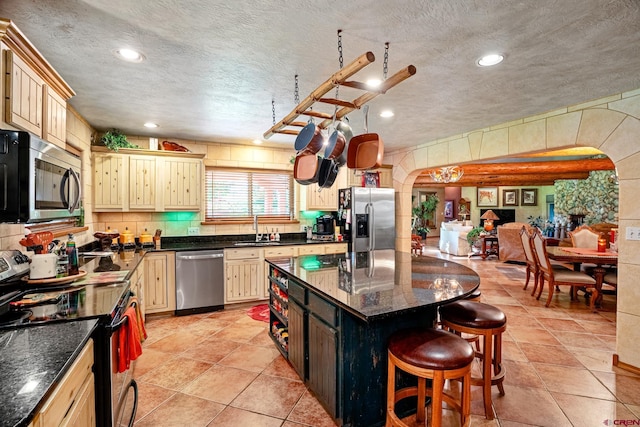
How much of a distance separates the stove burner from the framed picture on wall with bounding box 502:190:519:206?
13.9 meters

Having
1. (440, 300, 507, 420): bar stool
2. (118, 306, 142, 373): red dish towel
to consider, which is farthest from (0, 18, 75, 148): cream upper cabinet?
(440, 300, 507, 420): bar stool

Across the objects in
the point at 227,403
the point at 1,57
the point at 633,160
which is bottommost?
the point at 227,403

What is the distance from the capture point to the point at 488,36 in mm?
1826

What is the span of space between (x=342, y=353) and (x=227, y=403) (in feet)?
3.41

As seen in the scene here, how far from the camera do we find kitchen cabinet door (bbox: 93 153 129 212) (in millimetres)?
3867

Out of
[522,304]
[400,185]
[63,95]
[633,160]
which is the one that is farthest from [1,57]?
[522,304]

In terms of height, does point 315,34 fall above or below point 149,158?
above

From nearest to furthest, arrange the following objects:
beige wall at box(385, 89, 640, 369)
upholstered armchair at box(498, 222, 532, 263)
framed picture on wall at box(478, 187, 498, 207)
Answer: beige wall at box(385, 89, 640, 369) → upholstered armchair at box(498, 222, 532, 263) → framed picture on wall at box(478, 187, 498, 207)

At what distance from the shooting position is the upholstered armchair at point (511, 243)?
23.7 feet

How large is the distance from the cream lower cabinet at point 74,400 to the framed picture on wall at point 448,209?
14.1 meters

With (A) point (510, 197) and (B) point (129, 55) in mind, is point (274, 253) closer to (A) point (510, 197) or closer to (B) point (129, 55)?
(B) point (129, 55)

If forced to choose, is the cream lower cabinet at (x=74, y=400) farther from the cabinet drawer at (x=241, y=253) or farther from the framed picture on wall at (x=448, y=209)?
the framed picture on wall at (x=448, y=209)

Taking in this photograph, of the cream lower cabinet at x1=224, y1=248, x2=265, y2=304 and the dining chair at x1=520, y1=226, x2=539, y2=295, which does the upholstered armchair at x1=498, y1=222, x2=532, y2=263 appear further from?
the cream lower cabinet at x1=224, y1=248, x2=265, y2=304

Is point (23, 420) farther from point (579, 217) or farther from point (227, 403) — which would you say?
point (579, 217)
